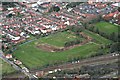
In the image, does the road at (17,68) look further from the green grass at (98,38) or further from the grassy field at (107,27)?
the grassy field at (107,27)

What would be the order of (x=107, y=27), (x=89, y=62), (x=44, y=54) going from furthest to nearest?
1. (x=107, y=27)
2. (x=44, y=54)
3. (x=89, y=62)

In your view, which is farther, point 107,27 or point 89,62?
point 107,27

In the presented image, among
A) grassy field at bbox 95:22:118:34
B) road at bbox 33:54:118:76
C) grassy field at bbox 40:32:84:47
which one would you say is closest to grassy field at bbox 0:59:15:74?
road at bbox 33:54:118:76

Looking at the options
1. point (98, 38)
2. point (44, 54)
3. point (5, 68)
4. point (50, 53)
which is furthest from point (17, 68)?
point (98, 38)

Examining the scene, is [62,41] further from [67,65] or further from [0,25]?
[0,25]

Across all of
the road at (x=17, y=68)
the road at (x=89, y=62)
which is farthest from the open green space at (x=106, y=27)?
the road at (x=17, y=68)

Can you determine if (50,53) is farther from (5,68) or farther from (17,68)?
(5,68)
